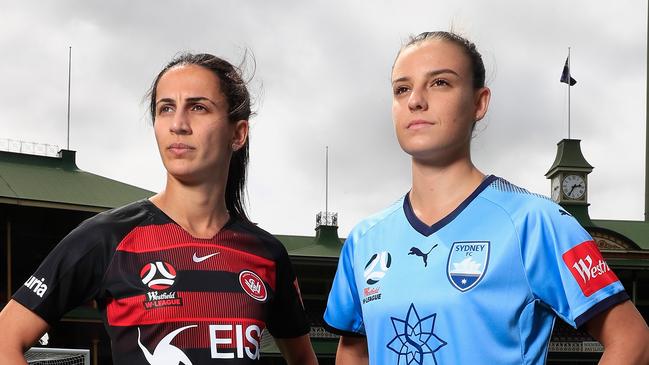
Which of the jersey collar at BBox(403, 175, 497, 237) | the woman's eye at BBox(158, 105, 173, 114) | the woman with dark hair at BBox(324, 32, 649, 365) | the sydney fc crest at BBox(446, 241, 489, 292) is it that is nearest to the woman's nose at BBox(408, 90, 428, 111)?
the woman with dark hair at BBox(324, 32, 649, 365)

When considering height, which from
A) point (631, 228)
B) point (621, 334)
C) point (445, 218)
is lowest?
point (621, 334)

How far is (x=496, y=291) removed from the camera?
3.50 meters

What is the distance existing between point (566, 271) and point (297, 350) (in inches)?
58.7

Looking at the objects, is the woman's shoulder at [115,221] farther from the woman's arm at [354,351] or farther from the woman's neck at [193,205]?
the woman's arm at [354,351]

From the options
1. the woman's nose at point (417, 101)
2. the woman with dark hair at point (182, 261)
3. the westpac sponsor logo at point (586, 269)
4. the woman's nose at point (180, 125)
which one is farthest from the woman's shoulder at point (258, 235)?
the westpac sponsor logo at point (586, 269)

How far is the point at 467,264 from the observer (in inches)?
140

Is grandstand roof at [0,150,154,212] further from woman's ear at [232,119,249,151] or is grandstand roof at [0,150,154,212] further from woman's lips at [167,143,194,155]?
woman's lips at [167,143,194,155]

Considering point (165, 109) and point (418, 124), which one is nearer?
point (418, 124)

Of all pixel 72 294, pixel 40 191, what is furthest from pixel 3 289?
pixel 72 294

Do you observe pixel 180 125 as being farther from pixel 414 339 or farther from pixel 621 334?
pixel 621 334

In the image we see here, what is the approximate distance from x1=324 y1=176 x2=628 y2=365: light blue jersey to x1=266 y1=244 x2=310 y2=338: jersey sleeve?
552mm

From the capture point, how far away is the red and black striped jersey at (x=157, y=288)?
3.69 m

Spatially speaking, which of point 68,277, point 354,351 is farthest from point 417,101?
point 68,277

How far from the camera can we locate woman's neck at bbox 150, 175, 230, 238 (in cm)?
400
